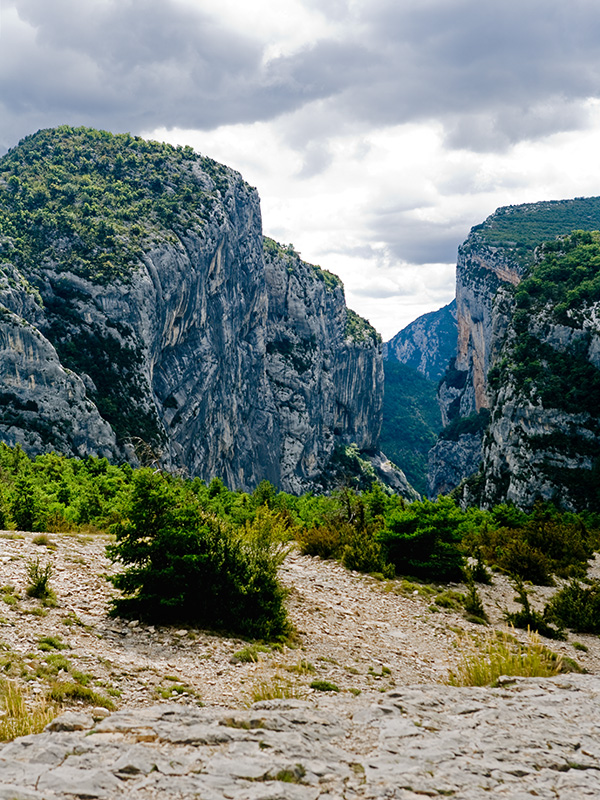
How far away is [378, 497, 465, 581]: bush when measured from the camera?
14.5 metres

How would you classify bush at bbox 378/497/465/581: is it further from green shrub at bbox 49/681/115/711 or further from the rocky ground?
green shrub at bbox 49/681/115/711

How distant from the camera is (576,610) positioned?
1184cm

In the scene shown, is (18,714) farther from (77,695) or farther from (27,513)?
(27,513)

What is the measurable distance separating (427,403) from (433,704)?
625 feet

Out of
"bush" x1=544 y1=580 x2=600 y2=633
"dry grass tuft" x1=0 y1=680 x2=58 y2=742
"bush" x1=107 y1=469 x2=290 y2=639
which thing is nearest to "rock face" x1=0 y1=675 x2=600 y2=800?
"dry grass tuft" x1=0 y1=680 x2=58 y2=742

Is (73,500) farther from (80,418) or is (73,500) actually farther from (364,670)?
(80,418)

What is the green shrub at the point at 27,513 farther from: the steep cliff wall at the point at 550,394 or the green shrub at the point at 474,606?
the steep cliff wall at the point at 550,394

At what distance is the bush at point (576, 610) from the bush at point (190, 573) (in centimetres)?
650

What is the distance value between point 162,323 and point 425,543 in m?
59.4

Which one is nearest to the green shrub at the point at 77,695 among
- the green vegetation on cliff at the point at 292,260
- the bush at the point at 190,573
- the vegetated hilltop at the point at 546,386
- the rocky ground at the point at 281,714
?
the rocky ground at the point at 281,714

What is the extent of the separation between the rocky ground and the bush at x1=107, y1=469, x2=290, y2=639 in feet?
1.49

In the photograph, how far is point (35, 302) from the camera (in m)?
55.3

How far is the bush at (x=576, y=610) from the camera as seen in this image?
11.6 meters

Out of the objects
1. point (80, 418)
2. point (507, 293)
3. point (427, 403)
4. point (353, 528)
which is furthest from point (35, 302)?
point (427, 403)
